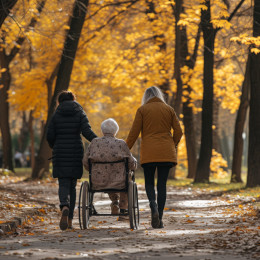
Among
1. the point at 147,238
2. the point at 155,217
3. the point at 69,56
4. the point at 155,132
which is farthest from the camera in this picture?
the point at 69,56

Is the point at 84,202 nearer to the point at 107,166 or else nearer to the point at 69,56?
the point at 107,166

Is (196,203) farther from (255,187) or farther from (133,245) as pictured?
(133,245)

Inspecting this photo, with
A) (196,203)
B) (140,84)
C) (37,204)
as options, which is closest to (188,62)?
(140,84)

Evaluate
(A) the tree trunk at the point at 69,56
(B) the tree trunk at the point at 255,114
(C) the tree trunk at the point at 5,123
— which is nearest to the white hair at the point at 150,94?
(B) the tree trunk at the point at 255,114

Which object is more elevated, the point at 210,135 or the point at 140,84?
the point at 140,84

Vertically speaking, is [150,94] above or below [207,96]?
below

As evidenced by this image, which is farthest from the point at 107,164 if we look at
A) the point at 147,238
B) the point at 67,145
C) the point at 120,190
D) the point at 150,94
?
the point at 147,238

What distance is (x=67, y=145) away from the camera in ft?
28.7

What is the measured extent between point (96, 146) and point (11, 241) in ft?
6.46

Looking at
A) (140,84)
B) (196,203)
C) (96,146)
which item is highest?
(140,84)

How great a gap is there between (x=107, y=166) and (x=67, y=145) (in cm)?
64

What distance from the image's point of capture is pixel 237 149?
20672 mm

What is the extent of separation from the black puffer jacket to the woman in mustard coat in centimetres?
70

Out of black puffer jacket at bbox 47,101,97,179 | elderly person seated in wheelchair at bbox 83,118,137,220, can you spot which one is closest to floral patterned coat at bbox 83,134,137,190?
elderly person seated in wheelchair at bbox 83,118,137,220
